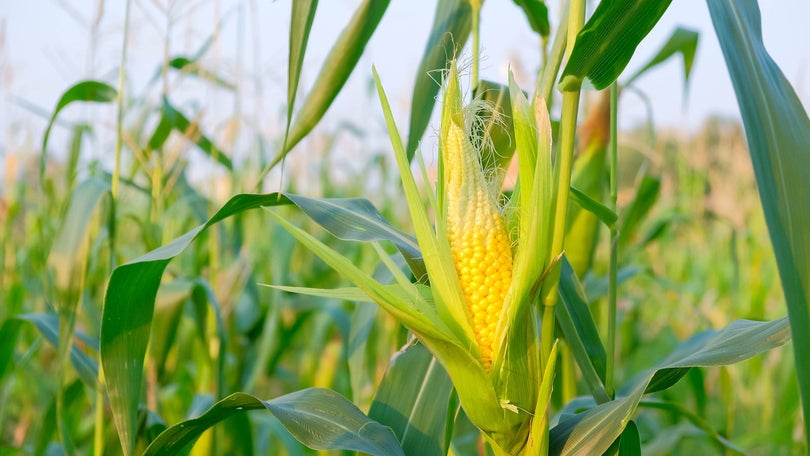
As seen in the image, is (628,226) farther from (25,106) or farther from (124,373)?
(25,106)

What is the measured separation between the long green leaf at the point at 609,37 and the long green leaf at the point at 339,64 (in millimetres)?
310

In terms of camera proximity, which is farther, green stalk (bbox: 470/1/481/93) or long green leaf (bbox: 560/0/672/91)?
green stalk (bbox: 470/1/481/93)

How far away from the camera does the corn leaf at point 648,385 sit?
0.72 metres

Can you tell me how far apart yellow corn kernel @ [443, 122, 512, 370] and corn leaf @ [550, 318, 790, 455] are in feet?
0.48

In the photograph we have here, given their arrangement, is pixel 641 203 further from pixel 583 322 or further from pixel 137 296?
pixel 137 296

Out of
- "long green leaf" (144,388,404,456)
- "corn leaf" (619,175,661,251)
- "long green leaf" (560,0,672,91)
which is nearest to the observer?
"long green leaf" (560,0,672,91)

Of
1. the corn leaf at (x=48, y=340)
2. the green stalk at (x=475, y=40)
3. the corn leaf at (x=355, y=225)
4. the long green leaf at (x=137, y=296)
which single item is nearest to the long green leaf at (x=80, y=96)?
the corn leaf at (x=48, y=340)

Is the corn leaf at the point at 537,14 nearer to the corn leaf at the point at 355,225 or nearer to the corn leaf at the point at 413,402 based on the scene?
the corn leaf at the point at 355,225

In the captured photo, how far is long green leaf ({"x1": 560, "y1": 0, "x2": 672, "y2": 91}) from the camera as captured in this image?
2.08 feet

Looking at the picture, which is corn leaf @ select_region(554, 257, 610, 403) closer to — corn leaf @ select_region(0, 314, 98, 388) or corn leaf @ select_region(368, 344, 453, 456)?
corn leaf @ select_region(368, 344, 453, 456)

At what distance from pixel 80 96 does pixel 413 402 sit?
2.77ft

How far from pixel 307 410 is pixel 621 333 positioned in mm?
1961

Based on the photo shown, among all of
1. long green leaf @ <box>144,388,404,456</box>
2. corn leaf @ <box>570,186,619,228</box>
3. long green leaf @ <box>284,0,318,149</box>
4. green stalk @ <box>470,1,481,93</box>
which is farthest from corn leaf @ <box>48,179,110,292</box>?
corn leaf @ <box>570,186,619,228</box>

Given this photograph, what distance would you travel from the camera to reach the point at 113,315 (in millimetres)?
870
